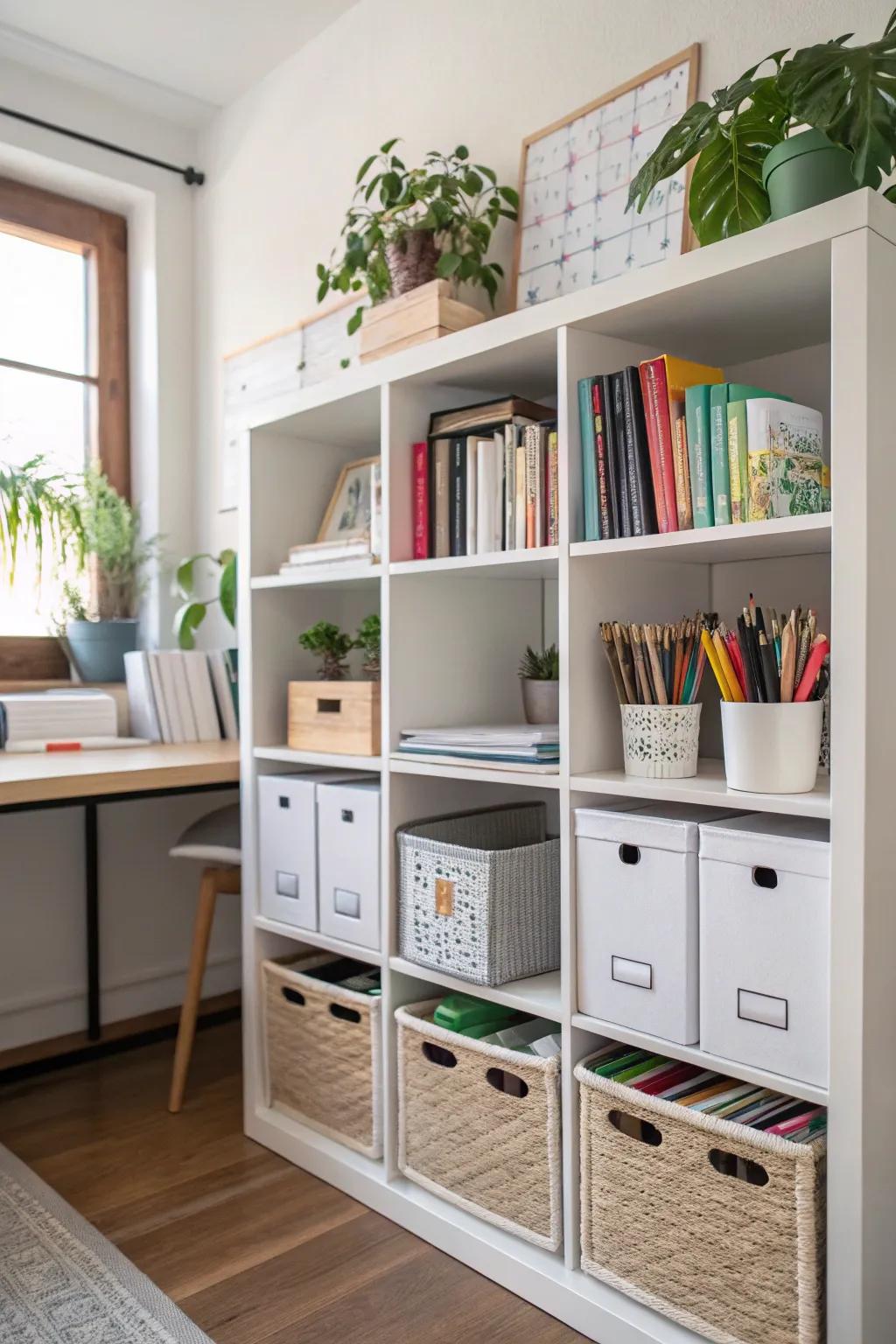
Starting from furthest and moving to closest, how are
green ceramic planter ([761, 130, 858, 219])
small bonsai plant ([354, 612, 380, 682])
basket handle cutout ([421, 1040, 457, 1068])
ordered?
small bonsai plant ([354, 612, 380, 682])
basket handle cutout ([421, 1040, 457, 1068])
green ceramic planter ([761, 130, 858, 219])

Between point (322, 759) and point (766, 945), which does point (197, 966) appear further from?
point (766, 945)

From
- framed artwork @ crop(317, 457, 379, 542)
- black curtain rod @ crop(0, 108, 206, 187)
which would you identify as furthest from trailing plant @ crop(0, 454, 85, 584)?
framed artwork @ crop(317, 457, 379, 542)

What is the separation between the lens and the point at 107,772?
1958mm

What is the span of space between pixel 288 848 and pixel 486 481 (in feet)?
2.77

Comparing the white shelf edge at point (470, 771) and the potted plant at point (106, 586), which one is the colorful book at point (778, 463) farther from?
the potted plant at point (106, 586)

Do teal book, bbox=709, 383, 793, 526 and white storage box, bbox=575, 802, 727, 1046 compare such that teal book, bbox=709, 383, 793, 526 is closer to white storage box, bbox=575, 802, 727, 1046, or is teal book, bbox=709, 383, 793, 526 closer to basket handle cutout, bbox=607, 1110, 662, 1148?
white storage box, bbox=575, 802, 727, 1046

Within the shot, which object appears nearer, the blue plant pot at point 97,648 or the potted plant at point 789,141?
the potted plant at point 789,141

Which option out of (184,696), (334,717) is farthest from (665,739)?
(184,696)

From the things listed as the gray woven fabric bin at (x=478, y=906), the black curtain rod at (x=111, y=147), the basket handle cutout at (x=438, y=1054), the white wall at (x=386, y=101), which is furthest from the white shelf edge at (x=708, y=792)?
the black curtain rod at (x=111, y=147)

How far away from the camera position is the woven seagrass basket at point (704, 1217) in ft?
4.17

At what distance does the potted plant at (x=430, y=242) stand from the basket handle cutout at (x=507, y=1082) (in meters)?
1.30

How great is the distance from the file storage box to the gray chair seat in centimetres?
63

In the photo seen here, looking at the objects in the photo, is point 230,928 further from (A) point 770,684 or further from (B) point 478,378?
(A) point 770,684

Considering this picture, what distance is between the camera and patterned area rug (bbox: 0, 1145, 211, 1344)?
1.54 metres
